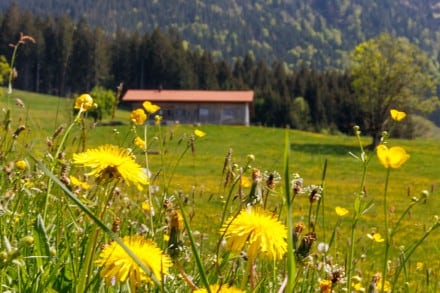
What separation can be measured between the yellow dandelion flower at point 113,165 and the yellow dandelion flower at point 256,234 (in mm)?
179

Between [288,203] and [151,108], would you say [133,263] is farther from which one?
[151,108]

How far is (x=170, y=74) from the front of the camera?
303ft

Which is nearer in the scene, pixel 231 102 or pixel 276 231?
pixel 276 231

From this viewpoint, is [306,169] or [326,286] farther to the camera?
[306,169]

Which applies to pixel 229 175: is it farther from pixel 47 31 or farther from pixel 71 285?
pixel 47 31

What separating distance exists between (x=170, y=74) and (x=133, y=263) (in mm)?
92503

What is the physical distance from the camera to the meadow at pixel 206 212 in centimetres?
107

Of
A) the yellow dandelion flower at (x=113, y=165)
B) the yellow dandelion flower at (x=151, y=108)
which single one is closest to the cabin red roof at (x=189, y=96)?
the yellow dandelion flower at (x=151, y=108)

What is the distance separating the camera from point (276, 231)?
3.39ft

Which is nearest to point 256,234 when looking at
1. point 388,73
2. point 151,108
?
point 151,108

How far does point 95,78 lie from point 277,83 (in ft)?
90.9

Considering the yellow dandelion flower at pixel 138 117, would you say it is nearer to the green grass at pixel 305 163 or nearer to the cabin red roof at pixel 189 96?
the green grass at pixel 305 163

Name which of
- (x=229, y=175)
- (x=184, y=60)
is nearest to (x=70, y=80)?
(x=184, y=60)

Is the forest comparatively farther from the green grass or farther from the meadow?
Answer: the meadow
